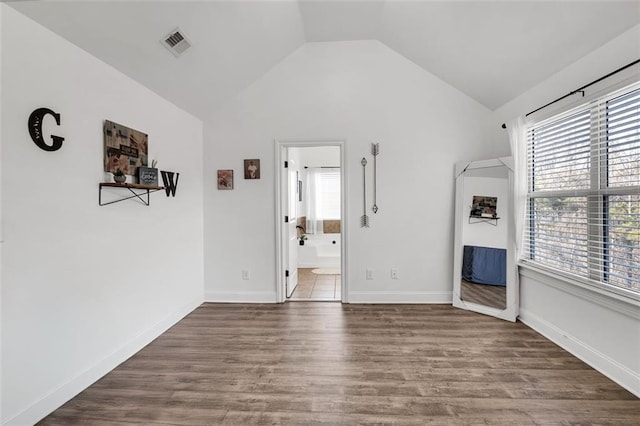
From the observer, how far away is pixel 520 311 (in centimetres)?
302

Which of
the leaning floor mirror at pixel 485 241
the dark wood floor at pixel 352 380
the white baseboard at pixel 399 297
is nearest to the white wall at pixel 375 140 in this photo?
the white baseboard at pixel 399 297

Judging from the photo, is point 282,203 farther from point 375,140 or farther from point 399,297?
point 399,297

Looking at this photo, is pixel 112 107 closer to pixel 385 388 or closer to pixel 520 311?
pixel 385 388

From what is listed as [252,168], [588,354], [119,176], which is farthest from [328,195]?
[588,354]

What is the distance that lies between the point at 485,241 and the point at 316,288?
226 centimetres

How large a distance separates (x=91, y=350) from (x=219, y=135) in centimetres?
251

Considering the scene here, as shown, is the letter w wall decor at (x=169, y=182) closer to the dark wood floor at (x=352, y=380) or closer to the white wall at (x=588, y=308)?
the dark wood floor at (x=352, y=380)

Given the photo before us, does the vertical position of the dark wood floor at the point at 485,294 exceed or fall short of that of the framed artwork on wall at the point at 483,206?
it falls short

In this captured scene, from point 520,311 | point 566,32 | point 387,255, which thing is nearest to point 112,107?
point 387,255

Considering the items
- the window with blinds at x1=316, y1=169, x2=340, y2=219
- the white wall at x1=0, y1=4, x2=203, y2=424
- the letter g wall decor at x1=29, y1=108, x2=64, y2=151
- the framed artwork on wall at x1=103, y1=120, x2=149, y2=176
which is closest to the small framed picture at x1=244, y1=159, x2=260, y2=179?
the white wall at x1=0, y1=4, x2=203, y2=424

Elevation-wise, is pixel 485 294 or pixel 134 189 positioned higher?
pixel 134 189

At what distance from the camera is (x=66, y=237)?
187 centimetres

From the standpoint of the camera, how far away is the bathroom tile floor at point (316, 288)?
3.82 metres

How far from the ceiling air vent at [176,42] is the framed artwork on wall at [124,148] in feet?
2.41
